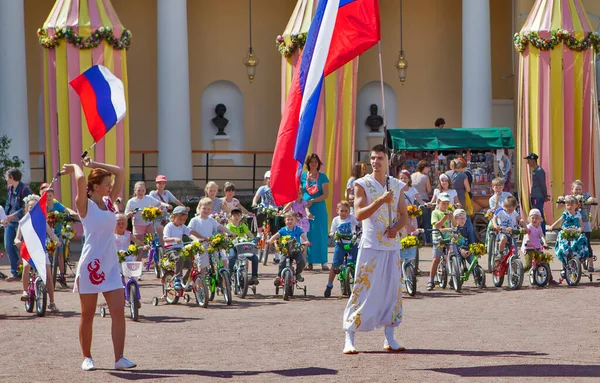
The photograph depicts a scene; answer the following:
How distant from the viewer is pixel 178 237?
14.9 meters

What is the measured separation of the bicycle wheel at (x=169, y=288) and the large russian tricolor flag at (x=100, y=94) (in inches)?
93.2

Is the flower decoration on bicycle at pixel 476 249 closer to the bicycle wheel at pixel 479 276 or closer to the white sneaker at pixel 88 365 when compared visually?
the bicycle wheel at pixel 479 276

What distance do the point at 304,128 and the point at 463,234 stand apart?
6641mm

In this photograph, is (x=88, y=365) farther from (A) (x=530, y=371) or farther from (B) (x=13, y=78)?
(B) (x=13, y=78)

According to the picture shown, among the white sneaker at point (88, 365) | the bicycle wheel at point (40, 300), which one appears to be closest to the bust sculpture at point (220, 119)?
the bicycle wheel at point (40, 300)

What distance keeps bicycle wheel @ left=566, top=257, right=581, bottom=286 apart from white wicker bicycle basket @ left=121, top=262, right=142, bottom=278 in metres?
5.79

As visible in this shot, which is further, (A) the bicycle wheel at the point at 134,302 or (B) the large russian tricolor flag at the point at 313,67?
(A) the bicycle wheel at the point at 134,302

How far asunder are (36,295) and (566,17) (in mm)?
14006

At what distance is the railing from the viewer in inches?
1224

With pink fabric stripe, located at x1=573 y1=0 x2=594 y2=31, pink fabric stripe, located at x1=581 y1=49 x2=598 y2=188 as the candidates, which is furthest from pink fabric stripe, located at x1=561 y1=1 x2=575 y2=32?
pink fabric stripe, located at x1=581 y1=49 x2=598 y2=188

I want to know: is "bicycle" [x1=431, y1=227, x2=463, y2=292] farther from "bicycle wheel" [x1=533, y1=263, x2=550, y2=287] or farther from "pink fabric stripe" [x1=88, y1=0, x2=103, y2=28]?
"pink fabric stripe" [x1=88, y1=0, x2=103, y2=28]

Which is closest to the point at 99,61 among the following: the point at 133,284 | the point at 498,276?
the point at 498,276

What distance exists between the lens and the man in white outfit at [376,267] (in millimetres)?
10109

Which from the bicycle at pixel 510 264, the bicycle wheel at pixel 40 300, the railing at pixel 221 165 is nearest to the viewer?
the bicycle wheel at pixel 40 300
